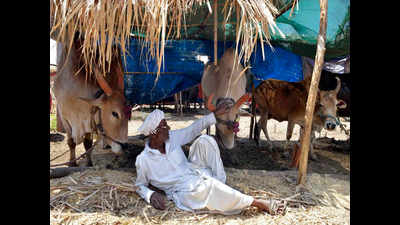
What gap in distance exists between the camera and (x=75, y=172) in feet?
11.3

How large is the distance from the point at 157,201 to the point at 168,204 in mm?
153

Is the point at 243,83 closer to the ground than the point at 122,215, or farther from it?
farther from it

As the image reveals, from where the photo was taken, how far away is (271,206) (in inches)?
103

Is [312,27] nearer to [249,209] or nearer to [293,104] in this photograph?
[293,104]

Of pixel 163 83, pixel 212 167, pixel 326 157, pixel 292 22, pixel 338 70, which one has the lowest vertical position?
pixel 326 157

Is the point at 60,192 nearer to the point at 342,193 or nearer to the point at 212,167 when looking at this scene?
the point at 212,167

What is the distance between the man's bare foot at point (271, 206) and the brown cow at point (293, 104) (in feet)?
8.50

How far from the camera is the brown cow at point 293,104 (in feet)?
16.0

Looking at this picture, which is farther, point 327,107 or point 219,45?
point 219,45

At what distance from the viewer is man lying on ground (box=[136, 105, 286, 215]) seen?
2.60 metres

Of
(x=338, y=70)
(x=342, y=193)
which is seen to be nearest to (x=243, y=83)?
(x=338, y=70)

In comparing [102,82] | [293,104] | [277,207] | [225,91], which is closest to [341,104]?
[293,104]

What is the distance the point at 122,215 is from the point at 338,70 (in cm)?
431

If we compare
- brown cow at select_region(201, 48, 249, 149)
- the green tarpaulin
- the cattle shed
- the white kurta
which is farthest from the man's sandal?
the green tarpaulin
